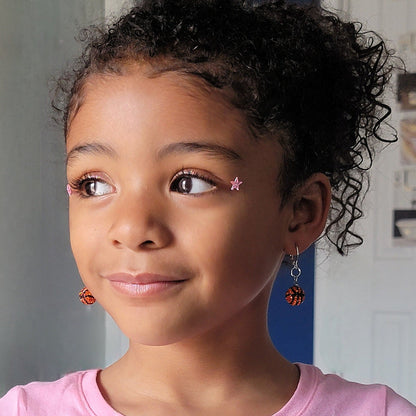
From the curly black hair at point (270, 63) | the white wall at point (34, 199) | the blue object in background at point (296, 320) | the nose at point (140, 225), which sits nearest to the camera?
the nose at point (140, 225)

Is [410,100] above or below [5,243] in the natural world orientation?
above

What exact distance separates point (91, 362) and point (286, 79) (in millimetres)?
1479

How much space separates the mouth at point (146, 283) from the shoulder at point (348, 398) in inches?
11.5

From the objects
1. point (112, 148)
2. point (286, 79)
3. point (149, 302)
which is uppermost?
point (286, 79)

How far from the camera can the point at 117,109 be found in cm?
82

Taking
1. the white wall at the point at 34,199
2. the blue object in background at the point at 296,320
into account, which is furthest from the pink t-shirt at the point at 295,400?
the blue object in background at the point at 296,320

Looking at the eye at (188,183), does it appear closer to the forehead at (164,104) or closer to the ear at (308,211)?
the forehead at (164,104)

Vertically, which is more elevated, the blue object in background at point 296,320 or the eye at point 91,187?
the eye at point 91,187

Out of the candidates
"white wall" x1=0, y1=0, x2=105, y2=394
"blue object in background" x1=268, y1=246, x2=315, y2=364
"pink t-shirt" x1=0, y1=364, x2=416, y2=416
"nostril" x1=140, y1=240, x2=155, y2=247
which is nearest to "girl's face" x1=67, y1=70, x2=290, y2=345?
"nostril" x1=140, y1=240, x2=155, y2=247

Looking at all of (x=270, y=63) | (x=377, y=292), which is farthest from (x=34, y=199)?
(x=377, y=292)

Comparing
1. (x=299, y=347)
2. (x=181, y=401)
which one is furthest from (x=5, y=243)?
(x=299, y=347)

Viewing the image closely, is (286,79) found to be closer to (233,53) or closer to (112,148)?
(233,53)

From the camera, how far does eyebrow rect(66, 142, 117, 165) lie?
813 mm

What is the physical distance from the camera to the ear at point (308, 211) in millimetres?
945
